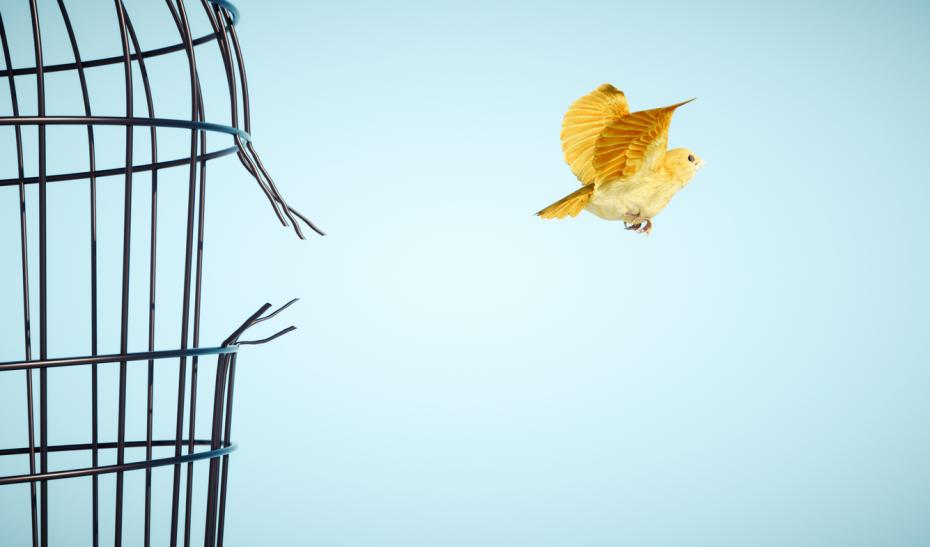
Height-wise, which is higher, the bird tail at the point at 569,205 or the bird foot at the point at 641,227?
the bird foot at the point at 641,227

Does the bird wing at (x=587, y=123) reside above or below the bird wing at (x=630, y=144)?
above

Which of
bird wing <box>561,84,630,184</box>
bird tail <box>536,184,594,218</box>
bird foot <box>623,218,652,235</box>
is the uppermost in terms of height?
bird wing <box>561,84,630,184</box>

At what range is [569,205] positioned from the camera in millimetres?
602

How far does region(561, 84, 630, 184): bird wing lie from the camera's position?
61 cm

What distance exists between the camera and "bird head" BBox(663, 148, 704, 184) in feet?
1.98

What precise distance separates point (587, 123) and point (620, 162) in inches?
1.7

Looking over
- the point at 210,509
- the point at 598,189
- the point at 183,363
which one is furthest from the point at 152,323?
the point at 598,189

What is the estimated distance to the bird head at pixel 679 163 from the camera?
0.60m

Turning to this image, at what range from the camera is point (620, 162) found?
0.60m

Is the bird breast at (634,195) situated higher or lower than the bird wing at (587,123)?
lower

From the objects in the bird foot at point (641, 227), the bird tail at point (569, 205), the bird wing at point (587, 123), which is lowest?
the bird tail at point (569, 205)

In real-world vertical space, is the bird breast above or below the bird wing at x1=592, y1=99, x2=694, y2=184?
below

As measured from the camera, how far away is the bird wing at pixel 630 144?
0.57m

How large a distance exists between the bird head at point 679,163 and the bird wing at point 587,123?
4cm
